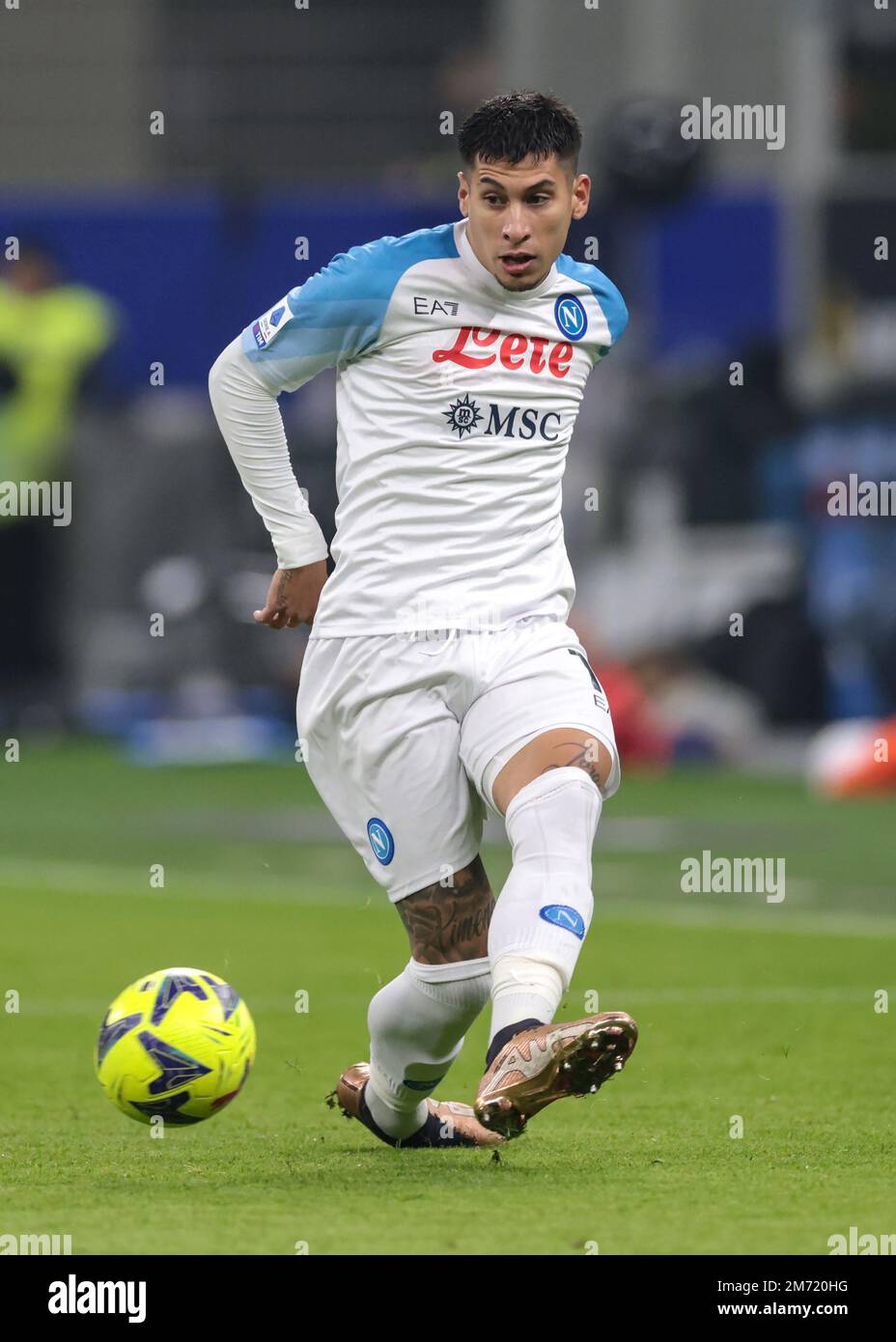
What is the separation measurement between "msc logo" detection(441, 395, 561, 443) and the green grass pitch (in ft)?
5.23

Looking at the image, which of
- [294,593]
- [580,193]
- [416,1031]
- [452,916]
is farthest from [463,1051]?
[580,193]

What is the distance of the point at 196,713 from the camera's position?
69.3 ft

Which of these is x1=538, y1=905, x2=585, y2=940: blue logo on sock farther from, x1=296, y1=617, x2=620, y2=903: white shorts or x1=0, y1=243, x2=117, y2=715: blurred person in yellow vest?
x1=0, y1=243, x2=117, y2=715: blurred person in yellow vest

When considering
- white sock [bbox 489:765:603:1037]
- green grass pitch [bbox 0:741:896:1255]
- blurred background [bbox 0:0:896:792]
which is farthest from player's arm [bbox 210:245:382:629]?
blurred background [bbox 0:0:896:792]

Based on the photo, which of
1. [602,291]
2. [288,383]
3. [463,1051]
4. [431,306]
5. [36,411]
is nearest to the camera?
[431,306]

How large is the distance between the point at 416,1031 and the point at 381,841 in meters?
0.49

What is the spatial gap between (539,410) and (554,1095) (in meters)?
1.62

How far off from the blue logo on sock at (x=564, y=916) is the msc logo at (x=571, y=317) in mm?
1325

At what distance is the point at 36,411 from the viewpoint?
21.2m

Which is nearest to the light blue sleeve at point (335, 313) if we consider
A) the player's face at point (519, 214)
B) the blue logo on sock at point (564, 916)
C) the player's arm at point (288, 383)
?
the player's arm at point (288, 383)

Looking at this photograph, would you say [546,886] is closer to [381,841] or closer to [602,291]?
[381,841]

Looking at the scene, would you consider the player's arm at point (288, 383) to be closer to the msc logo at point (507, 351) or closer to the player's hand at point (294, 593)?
the player's hand at point (294, 593)

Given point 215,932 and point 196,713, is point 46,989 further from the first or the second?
point 196,713

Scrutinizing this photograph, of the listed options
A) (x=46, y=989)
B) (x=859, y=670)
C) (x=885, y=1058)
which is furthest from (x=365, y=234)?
Result: (x=885, y=1058)
